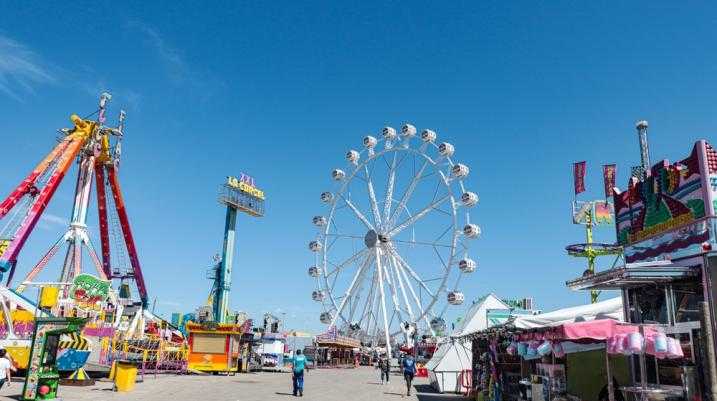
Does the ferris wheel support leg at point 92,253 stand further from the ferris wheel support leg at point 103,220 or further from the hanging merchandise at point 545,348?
the hanging merchandise at point 545,348

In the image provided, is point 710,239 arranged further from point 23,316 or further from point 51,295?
point 23,316

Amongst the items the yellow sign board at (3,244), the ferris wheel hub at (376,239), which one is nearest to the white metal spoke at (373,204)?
the ferris wheel hub at (376,239)

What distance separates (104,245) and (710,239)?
47.3 meters

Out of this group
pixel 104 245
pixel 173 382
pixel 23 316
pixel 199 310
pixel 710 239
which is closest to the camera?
pixel 710 239

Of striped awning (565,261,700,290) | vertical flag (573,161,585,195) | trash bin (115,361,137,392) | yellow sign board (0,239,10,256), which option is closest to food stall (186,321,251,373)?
trash bin (115,361,137,392)

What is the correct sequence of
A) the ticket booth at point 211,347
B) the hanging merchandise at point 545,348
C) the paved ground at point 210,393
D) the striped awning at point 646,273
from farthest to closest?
the ticket booth at point 211,347 → the paved ground at point 210,393 → the hanging merchandise at point 545,348 → the striped awning at point 646,273

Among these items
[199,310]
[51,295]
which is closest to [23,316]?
[51,295]

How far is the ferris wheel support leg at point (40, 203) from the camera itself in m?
34.4

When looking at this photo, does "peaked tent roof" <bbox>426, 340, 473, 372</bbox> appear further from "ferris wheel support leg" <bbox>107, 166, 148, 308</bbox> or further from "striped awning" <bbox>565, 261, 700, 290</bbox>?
"ferris wheel support leg" <bbox>107, 166, 148, 308</bbox>

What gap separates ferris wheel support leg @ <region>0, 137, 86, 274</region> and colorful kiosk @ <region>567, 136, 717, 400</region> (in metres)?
33.6

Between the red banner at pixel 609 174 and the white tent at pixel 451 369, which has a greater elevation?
the red banner at pixel 609 174

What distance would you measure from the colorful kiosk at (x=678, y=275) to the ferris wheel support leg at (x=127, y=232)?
4326 centimetres

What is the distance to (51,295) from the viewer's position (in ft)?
53.2

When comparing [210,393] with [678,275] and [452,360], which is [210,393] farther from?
[678,275]
